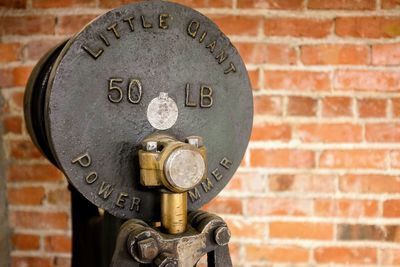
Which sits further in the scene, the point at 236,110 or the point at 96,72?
the point at 236,110

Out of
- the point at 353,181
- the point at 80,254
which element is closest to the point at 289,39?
the point at 353,181

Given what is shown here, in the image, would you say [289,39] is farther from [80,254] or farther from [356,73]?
[80,254]

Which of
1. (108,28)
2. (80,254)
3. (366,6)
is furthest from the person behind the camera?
(366,6)

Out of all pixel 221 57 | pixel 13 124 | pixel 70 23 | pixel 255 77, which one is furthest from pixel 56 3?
pixel 221 57

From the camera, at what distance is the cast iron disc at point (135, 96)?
2.42 feet

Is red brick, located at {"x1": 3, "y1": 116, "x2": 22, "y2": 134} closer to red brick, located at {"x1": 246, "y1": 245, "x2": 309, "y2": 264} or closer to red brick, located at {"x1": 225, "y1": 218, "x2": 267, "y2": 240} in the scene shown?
red brick, located at {"x1": 225, "y1": 218, "x2": 267, "y2": 240}

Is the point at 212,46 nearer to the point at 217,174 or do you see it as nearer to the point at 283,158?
the point at 217,174

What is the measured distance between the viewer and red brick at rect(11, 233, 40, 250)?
1479mm

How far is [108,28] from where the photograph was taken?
2.45 ft

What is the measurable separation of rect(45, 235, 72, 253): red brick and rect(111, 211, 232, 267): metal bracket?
32.1 inches

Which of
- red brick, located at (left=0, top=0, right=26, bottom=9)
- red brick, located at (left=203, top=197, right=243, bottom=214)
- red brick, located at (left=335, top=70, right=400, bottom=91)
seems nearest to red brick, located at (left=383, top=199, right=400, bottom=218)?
red brick, located at (left=335, top=70, right=400, bottom=91)

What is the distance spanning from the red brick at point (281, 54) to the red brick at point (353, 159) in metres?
0.33

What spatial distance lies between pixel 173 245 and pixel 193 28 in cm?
41

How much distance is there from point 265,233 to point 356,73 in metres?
0.63
